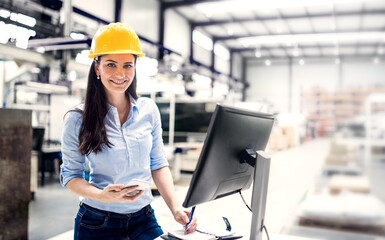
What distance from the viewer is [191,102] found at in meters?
5.93

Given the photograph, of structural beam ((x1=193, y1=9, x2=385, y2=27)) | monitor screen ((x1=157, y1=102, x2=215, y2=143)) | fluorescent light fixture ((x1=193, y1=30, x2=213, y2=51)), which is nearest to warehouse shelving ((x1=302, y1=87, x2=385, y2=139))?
monitor screen ((x1=157, y1=102, x2=215, y2=143))

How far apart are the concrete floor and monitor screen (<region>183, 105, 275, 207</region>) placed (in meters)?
0.36

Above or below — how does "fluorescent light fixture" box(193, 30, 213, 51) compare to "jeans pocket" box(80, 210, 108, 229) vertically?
above

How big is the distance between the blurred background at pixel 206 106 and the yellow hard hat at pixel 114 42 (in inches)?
35.6

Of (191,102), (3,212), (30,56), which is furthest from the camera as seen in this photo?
(191,102)

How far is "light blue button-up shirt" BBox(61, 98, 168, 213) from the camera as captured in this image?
1.26m

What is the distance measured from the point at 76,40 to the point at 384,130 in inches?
139

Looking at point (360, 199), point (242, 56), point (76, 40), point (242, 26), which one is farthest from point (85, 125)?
point (242, 56)

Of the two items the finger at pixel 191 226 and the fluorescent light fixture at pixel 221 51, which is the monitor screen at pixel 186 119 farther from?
the fluorescent light fixture at pixel 221 51

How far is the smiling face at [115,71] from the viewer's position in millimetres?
1289

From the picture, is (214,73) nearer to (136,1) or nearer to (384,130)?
(136,1)

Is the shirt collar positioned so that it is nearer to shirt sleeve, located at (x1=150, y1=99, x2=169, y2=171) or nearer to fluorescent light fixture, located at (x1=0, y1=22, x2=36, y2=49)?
shirt sleeve, located at (x1=150, y1=99, x2=169, y2=171)

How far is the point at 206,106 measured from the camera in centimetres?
576

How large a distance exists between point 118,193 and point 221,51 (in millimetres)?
14448
